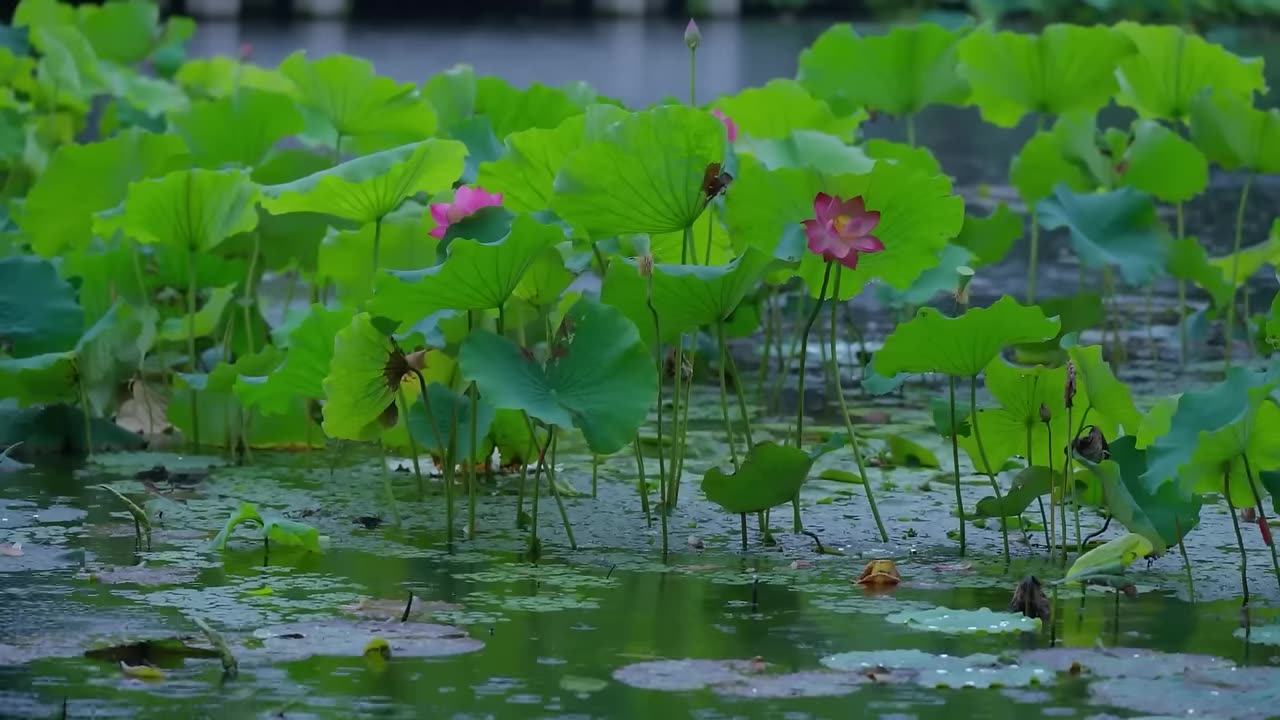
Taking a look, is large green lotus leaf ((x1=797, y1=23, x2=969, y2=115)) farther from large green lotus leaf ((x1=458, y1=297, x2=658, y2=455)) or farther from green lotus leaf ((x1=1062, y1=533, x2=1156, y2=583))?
green lotus leaf ((x1=1062, y1=533, x2=1156, y2=583))

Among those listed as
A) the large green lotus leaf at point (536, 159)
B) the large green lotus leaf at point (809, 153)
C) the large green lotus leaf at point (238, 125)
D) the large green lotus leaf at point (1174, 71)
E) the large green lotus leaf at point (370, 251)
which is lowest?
the large green lotus leaf at point (370, 251)

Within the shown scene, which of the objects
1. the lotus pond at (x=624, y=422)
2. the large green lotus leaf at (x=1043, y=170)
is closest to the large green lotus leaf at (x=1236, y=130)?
the lotus pond at (x=624, y=422)

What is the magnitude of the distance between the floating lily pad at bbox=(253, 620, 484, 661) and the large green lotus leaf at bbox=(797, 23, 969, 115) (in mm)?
1856

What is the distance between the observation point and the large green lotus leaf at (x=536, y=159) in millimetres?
2465

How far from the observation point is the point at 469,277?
2.21 m

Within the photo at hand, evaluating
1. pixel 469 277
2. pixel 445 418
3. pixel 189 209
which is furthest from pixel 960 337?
pixel 189 209

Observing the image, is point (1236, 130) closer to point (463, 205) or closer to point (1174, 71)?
point (1174, 71)

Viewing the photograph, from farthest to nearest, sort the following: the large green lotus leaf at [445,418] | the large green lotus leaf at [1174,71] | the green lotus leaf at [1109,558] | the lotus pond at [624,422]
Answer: the large green lotus leaf at [1174,71] < the large green lotus leaf at [445,418] < the green lotus leaf at [1109,558] < the lotus pond at [624,422]

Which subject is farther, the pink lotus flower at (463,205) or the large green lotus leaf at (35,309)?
the large green lotus leaf at (35,309)

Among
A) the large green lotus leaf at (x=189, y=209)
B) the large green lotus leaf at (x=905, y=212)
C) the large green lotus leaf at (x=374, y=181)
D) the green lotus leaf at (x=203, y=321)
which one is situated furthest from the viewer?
the green lotus leaf at (x=203, y=321)

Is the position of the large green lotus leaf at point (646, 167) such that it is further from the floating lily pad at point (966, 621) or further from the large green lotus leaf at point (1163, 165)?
the large green lotus leaf at point (1163, 165)

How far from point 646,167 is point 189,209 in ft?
2.60

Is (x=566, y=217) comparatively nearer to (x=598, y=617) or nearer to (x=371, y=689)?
(x=598, y=617)

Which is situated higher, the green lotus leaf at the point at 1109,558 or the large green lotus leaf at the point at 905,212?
the large green lotus leaf at the point at 905,212
